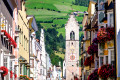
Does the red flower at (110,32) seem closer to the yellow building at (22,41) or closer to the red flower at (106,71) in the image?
the red flower at (106,71)

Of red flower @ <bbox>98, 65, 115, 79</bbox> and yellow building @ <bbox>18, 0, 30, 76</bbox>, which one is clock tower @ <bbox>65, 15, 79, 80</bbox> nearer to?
yellow building @ <bbox>18, 0, 30, 76</bbox>

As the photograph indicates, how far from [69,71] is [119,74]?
505 feet

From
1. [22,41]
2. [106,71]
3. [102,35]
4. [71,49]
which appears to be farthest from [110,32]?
[71,49]

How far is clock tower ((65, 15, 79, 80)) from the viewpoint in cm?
18950

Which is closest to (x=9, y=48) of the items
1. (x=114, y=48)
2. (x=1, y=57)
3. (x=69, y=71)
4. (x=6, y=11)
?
(x=6, y=11)

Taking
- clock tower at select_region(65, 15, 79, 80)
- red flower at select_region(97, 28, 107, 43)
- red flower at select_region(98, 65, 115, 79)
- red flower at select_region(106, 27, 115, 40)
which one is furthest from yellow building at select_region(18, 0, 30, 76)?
clock tower at select_region(65, 15, 79, 80)

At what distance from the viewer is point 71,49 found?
191 metres

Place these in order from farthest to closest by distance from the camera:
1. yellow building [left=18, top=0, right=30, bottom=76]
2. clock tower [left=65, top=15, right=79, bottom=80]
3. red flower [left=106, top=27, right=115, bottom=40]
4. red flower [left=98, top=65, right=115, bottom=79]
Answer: clock tower [left=65, top=15, right=79, bottom=80] → yellow building [left=18, top=0, right=30, bottom=76] → red flower [left=106, top=27, right=115, bottom=40] → red flower [left=98, top=65, right=115, bottom=79]

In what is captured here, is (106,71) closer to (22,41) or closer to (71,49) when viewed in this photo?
(22,41)

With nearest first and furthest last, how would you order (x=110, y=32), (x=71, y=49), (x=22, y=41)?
(x=110, y=32) < (x=22, y=41) < (x=71, y=49)

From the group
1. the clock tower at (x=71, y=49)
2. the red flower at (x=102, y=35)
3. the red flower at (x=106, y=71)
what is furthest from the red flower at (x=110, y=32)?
the clock tower at (x=71, y=49)

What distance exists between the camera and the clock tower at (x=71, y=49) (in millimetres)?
189500

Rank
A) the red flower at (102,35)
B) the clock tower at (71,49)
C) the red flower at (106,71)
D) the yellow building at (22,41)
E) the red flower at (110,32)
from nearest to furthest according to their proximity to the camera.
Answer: the red flower at (106,71), the red flower at (110,32), the red flower at (102,35), the yellow building at (22,41), the clock tower at (71,49)

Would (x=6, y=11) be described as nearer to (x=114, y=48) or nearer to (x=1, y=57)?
(x=1, y=57)
